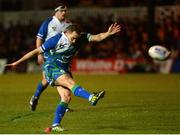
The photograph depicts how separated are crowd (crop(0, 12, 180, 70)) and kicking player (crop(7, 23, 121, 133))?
62.5 feet

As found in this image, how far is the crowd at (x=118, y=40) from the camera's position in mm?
32844

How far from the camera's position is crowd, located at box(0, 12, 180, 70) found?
3284 cm

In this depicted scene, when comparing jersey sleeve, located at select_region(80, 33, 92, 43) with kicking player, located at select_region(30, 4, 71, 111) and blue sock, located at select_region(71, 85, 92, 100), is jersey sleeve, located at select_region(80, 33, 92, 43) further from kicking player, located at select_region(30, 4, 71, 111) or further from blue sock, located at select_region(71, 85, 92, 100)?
kicking player, located at select_region(30, 4, 71, 111)

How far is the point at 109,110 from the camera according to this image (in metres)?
15.8

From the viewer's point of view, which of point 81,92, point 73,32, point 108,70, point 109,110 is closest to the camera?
point 81,92

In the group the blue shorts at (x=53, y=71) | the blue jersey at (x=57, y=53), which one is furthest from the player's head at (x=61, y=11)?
the blue shorts at (x=53, y=71)

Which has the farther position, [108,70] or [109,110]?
[108,70]

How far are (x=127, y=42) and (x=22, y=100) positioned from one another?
15.5m

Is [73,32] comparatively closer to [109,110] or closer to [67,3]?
[109,110]

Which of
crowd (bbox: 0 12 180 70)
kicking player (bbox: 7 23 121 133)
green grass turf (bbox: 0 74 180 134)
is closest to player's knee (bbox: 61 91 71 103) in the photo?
kicking player (bbox: 7 23 121 133)

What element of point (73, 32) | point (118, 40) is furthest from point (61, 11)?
point (118, 40)

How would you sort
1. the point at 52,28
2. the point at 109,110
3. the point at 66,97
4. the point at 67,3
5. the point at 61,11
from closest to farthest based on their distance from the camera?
the point at 66,97
the point at 61,11
the point at 109,110
the point at 52,28
the point at 67,3

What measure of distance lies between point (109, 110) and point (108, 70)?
16715 mm

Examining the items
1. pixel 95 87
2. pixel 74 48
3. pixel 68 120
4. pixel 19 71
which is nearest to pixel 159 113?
pixel 68 120
